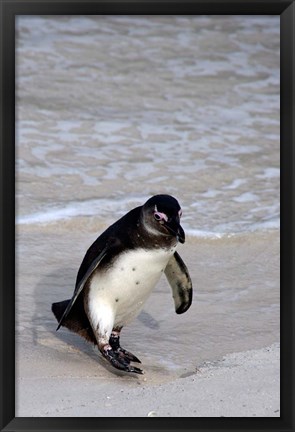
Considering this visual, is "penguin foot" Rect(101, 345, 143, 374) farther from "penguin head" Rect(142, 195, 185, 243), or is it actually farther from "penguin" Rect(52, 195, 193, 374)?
"penguin head" Rect(142, 195, 185, 243)

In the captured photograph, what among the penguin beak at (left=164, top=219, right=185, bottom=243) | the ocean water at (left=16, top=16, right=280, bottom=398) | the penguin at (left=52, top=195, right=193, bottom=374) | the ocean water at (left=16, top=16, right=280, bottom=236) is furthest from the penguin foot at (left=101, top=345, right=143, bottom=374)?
the ocean water at (left=16, top=16, right=280, bottom=236)

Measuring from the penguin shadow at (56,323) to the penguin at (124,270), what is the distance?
157mm

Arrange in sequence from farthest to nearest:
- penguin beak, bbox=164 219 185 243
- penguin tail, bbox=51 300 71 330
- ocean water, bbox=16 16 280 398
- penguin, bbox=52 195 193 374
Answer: ocean water, bbox=16 16 280 398, penguin tail, bbox=51 300 71 330, penguin, bbox=52 195 193 374, penguin beak, bbox=164 219 185 243

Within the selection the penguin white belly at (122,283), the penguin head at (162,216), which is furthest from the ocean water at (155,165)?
the penguin head at (162,216)

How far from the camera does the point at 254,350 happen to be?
141 inches

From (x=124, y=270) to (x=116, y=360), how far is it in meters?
0.31

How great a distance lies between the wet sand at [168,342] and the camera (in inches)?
116

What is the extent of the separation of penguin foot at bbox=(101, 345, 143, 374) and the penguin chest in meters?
0.13

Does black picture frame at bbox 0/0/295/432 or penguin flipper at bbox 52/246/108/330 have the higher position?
black picture frame at bbox 0/0/295/432

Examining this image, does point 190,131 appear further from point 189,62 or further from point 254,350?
point 254,350

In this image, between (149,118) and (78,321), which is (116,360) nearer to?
(78,321)

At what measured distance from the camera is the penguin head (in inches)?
124

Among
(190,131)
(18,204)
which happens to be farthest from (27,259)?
(190,131)

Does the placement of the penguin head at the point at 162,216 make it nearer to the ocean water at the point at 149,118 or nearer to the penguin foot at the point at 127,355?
the penguin foot at the point at 127,355
